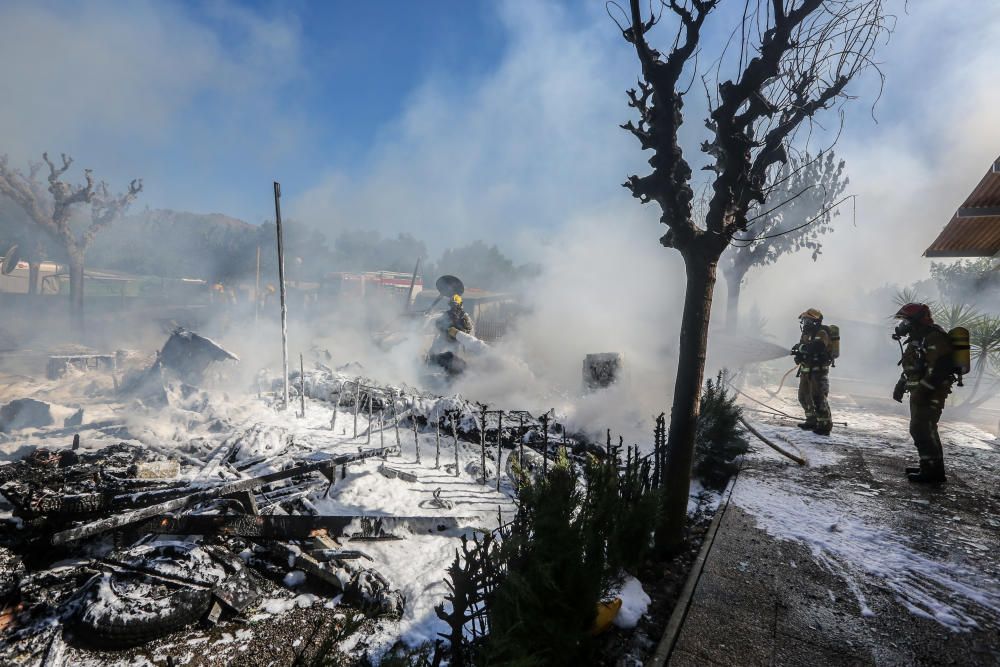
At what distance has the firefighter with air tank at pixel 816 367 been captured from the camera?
834 cm

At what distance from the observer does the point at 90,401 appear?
32.7 feet

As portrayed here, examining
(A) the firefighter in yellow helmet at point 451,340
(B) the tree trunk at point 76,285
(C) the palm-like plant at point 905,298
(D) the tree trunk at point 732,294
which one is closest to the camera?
(A) the firefighter in yellow helmet at point 451,340

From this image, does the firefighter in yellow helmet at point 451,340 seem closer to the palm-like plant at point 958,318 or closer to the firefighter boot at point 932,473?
the firefighter boot at point 932,473

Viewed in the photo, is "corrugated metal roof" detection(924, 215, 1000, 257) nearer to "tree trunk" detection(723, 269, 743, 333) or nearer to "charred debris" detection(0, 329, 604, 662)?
"charred debris" detection(0, 329, 604, 662)

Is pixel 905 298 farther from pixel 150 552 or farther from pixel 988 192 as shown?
pixel 150 552

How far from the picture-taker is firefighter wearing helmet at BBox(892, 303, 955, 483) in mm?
5559

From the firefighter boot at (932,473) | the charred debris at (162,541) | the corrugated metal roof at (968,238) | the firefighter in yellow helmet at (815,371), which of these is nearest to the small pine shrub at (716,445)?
the firefighter boot at (932,473)

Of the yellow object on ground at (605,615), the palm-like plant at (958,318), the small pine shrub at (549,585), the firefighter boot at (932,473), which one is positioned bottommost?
the yellow object on ground at (605,615)

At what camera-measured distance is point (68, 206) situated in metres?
18.8

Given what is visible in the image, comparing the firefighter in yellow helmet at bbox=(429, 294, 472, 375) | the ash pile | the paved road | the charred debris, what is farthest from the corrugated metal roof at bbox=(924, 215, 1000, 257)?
the firefighter in yellow helmet at bbox=(429, 294, 472, 375)

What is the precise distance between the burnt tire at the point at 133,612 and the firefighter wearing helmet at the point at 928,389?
8.10 m

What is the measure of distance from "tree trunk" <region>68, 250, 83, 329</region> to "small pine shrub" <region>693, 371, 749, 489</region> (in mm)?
25087

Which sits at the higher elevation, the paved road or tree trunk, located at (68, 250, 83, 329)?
tree trunk, located at (68, 250, 83, 329)

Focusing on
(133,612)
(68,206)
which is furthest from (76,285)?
(133,612)
